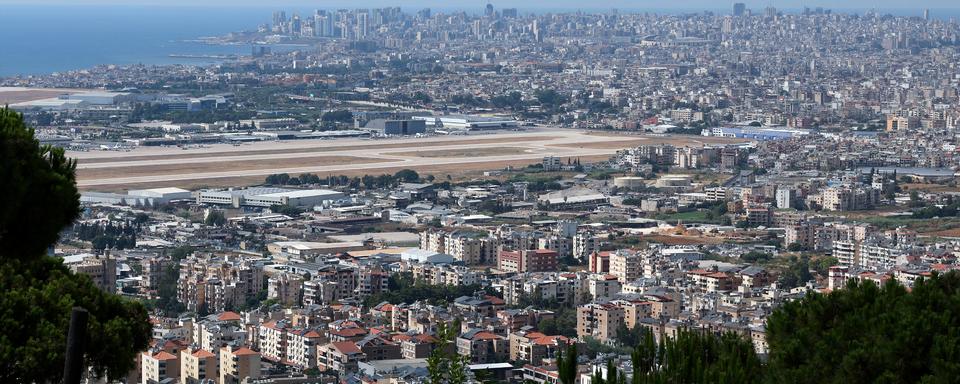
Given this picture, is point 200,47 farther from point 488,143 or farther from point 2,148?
point 2,148

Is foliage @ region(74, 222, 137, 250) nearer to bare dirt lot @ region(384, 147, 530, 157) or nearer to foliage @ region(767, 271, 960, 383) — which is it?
bare dirt lot @ region(384, 147, 530, 157)

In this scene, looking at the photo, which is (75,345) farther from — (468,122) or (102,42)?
(102,42)

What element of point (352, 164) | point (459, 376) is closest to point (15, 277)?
point (459, 376)

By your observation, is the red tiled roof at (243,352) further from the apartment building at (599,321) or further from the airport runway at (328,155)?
the airport runway at (328,155)

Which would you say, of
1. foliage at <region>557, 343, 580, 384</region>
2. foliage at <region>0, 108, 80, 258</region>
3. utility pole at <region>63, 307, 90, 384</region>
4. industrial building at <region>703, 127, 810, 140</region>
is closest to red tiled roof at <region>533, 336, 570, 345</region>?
foliage at <region>557, 343, 580, 384</region>

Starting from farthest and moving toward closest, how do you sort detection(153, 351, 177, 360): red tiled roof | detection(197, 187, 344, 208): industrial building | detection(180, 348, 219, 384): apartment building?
1. detection(197, 187, 344, 208): industrial building
2. detection(180, 348, 219, 384): apartment building
3. detection(153, 351, 177, 360): red tiled roof

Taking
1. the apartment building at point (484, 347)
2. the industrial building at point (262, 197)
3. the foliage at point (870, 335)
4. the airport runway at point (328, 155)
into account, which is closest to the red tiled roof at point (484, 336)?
the apartment building at point (484, 347)
